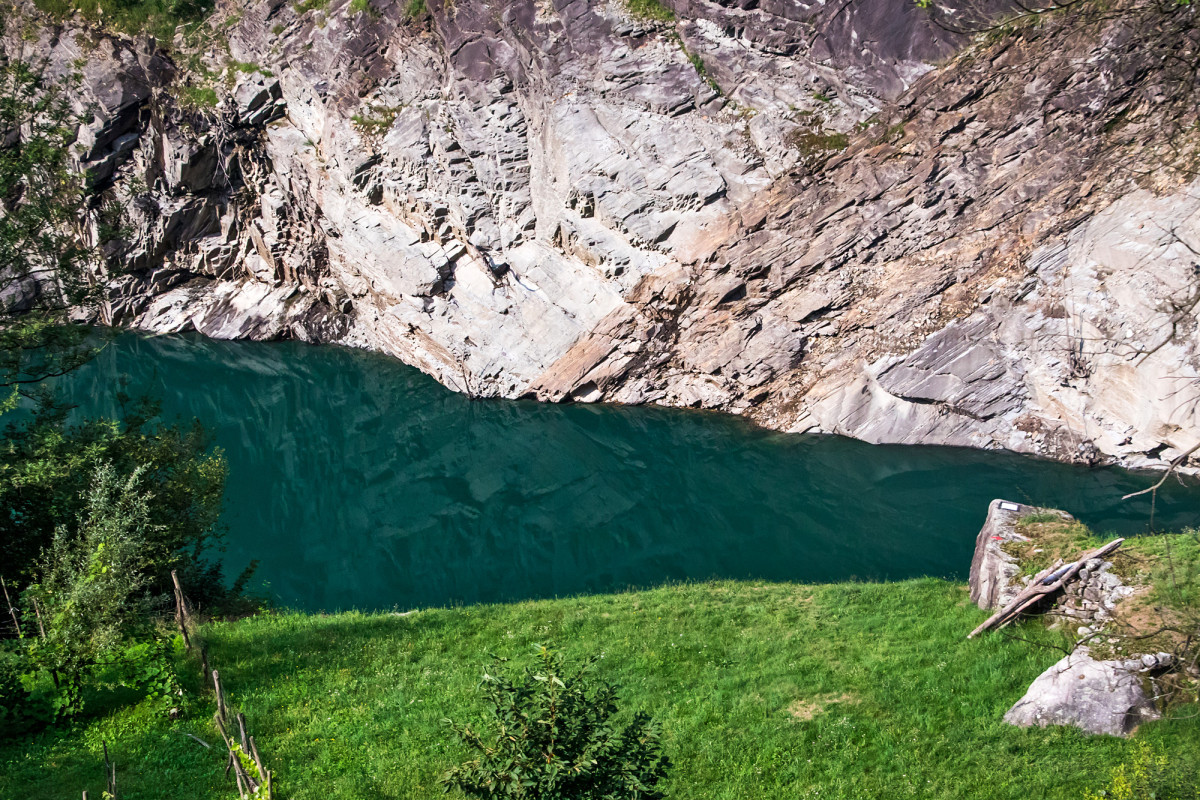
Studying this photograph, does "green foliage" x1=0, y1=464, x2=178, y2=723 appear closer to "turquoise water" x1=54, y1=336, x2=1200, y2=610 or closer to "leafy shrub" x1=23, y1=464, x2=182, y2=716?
"leafy shrub" x1=23, y1=464, x2=182, y2=716

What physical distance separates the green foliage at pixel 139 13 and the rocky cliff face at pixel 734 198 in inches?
67.3

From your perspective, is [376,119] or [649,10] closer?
[649,10]

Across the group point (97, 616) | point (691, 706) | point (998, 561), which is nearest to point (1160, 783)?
point (691, 706)

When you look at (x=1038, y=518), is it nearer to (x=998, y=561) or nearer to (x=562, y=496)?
(x=998, y=561)

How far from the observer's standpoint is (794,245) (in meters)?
35.8

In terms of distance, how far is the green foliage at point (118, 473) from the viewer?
543 inches

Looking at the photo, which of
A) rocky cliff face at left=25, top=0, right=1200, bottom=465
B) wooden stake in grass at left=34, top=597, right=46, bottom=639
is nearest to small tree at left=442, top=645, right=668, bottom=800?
wooden stake in grass at left=34, top=597, right=46, bottom=639

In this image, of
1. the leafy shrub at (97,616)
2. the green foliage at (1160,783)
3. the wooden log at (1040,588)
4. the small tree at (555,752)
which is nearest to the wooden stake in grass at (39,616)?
the leafy shrub at (97,616)

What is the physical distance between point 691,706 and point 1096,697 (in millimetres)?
5090

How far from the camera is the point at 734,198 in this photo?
36531 mm

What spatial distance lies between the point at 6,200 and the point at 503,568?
614 inches

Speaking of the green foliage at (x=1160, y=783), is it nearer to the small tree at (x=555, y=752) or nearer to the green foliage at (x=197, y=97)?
the small tree at (x=555, y=752)

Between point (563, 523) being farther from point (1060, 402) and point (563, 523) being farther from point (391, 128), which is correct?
point (391, 128)

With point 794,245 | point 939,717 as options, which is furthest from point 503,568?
point 794,245
